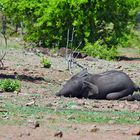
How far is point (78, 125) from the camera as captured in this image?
28.7 feet

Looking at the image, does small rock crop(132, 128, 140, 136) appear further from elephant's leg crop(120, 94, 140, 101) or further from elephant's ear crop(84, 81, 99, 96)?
elephant's ear crop(84, 81, 99, 96)

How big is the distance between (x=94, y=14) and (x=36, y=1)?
8.85 ft

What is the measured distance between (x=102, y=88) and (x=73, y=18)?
1532 cm

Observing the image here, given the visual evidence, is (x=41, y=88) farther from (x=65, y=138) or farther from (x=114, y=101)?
(x=65, y=138)

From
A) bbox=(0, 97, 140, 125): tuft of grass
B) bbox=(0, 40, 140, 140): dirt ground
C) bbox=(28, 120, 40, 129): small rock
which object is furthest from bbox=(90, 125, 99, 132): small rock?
bbox=(28, 120, 40, 129): small rock

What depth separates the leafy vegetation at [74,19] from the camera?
27844 millimetres

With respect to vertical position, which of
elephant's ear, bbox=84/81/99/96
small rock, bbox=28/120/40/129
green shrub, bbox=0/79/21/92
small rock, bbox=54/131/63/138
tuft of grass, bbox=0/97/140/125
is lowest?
elephant's ear, bbox=84/81/99/96

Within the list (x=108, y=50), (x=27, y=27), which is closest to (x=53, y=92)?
(x=108, y=50)

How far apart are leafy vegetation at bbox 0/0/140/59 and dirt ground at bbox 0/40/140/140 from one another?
5.87m

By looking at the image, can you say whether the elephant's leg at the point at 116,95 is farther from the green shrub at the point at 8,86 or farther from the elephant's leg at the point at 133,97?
the green shrub at the point at 8,86

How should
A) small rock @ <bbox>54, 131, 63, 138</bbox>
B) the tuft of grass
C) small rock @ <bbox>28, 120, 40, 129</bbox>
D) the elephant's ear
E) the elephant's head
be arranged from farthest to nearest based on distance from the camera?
1. the elephant's ear
2. the elephant's head
3. the tuft of grass
4. small rock @ <bbox>28, 120, 40, 129</bbox>
5. small rock @ <bbox>54, 131, 63, 138</bbox>

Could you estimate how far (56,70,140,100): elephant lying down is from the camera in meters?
12.8

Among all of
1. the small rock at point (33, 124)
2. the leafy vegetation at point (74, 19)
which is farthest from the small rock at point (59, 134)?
the leafy vegetation at point (74, 19)

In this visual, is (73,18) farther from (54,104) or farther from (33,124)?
(33,124)
